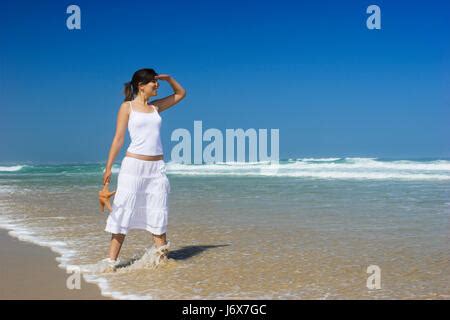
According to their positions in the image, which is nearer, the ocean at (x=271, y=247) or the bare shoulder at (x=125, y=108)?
the ocean at (x=271, y=247)

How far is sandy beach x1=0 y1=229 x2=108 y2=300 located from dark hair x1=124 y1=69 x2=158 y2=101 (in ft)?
5.74

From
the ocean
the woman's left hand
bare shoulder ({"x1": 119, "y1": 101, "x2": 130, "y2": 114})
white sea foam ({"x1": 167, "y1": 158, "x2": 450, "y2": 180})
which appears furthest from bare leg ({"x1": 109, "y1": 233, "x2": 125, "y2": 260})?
white sea foam ({"x1": 167, "y1": 158, "x2": 450, "y2": 180})

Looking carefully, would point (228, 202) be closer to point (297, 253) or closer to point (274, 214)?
point (274, 214)

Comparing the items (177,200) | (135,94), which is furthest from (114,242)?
(177,200)

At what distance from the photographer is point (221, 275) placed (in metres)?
4.70

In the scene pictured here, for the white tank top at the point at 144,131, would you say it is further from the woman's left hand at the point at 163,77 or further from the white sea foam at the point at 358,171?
the white sea foam at the point at 358,171

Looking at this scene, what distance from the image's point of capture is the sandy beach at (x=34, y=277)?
13.2 ft

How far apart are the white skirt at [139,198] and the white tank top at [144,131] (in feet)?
0.36

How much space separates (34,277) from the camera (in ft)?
15.1

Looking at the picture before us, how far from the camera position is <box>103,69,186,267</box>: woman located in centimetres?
468

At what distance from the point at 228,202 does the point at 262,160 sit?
3702cm

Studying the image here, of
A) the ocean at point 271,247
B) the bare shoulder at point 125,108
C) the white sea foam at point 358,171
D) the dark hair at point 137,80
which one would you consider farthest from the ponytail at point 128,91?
the white sea foam at point 358,171

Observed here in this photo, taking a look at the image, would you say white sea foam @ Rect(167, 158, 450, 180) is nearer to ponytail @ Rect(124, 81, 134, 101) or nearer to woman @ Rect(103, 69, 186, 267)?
woman @ Rect(103, 69, 186, 267)

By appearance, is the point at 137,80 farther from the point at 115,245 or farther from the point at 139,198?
the point at 115,245
